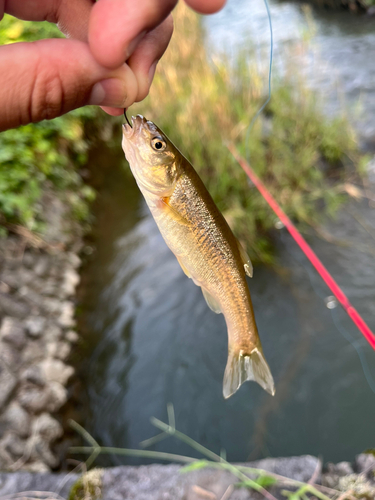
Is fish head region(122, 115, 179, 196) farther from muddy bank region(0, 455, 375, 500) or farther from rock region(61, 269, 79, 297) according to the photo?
rock region(61, 269, 79, 297)

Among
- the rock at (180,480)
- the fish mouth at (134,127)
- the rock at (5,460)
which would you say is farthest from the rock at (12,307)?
the fish mouth at (134,127)

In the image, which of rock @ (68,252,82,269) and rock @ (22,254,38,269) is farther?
rock @ (68,252,82,269)

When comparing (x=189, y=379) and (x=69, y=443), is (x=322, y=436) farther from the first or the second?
(x=69, y=443)

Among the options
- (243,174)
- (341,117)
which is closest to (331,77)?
(341,117)

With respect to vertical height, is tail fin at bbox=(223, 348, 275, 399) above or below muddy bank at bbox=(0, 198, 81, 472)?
above

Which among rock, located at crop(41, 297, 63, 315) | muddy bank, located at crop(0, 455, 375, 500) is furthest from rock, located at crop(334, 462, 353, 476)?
rock, located at crop(41, 297, 63, 315)

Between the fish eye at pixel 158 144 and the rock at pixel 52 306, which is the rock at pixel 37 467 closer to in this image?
the rock at pixel 52 306

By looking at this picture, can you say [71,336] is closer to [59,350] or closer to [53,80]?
[59,350]
